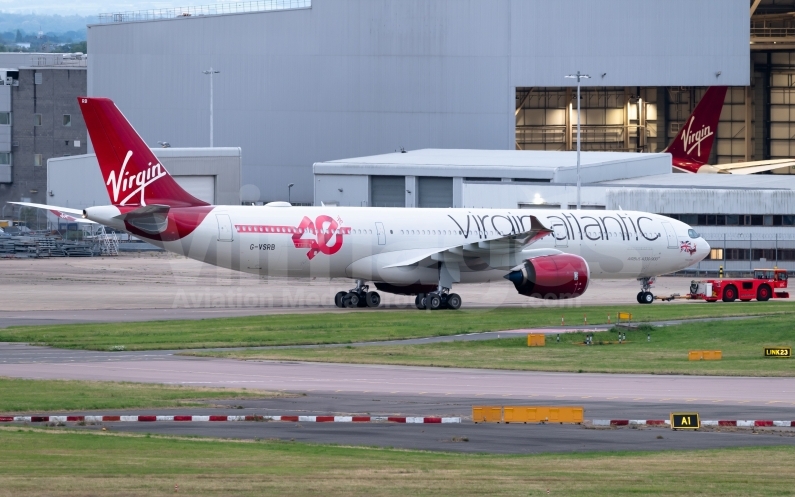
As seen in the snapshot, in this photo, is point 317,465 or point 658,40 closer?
point 317,465

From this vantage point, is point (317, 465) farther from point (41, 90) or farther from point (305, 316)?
point (41, 90)

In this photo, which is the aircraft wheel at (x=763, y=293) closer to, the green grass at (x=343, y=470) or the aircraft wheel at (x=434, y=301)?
the aircraft wheel at (x=434, y=301)

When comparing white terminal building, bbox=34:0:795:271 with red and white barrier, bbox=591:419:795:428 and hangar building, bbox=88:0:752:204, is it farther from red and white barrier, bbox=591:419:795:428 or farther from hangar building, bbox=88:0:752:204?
red and white barrier, bbox=591:419:795:428

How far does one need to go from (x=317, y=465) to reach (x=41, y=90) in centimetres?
10190

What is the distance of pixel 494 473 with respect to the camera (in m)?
16.2

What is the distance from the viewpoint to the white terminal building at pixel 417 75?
294ft

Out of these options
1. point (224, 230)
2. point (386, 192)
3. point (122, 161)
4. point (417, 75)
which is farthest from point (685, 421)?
point (417, 75)

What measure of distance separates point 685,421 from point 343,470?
7072mm

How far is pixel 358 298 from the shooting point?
47.1 m

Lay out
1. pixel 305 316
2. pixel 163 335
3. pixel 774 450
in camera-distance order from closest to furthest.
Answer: pixel 774 450, pixel 163 335, pixel 305 316

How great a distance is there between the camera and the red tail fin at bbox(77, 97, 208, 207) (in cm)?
4272

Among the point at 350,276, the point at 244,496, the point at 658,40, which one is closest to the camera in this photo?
the point at 244,496

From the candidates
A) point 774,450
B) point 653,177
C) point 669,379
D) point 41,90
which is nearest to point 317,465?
point 774,450

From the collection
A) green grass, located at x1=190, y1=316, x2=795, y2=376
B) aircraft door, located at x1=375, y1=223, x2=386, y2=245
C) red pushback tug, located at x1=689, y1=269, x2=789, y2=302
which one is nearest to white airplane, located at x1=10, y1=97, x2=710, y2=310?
aircraft door, located at x1=375, y1=223, x2=386, y2=245
